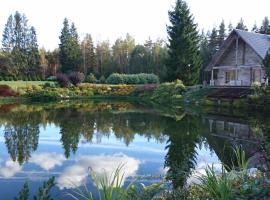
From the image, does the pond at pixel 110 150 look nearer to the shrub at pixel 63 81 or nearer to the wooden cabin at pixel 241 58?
the wooden cabin at pixel 241 58

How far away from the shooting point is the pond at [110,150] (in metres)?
6.74

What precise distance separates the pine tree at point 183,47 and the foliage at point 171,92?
385 centimetres

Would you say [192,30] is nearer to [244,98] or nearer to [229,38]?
[229,38]

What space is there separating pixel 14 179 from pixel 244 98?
19.8 metres

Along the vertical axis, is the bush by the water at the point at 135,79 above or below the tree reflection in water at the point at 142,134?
above

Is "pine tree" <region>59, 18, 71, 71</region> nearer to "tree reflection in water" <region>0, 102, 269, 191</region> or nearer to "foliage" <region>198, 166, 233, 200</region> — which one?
"tree reflection in water" <region>0, 102, 269, 191</region>

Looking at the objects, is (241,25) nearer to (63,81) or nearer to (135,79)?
(135,79)

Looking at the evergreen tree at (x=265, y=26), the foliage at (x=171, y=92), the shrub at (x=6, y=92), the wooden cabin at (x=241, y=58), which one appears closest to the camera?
the wooden cabin at (x=241, y=58)

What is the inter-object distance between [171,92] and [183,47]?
250 inches

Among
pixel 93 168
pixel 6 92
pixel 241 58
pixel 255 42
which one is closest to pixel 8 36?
pixel 6 92

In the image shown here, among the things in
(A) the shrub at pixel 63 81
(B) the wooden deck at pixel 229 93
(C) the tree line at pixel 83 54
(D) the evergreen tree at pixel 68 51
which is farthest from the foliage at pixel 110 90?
(D) the evergreen tree at pixel 68 51

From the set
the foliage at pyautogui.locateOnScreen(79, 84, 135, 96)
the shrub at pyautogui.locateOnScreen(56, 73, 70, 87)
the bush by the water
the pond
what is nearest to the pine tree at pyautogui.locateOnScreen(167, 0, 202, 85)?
the foliage at pyautogui.locateOnScreen(79, 84, 135, 96)

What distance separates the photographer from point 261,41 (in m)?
28.0

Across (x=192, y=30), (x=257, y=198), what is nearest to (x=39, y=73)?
(x=192, y=30)
